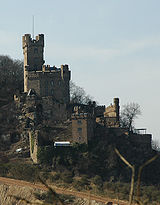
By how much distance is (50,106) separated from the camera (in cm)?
8200

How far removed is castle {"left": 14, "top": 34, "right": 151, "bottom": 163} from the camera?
75375mm

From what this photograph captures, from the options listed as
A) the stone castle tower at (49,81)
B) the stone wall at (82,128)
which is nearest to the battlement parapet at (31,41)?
the stone castle tower at (49,81)

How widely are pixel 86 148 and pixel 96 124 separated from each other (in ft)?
20.7

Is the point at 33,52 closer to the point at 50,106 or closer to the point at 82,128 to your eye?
the point at 50,106

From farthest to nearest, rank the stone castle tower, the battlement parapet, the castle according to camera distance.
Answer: the battlement parapet < the stone castle tower < the castle

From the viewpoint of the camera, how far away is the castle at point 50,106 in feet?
247

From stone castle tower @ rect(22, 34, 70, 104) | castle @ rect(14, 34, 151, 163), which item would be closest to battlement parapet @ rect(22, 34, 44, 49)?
castle @ rect(14, 34, 151, 163)

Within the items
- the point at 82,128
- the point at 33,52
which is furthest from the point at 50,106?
the point at 33,52

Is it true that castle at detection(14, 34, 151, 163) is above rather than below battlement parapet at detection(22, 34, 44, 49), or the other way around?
below

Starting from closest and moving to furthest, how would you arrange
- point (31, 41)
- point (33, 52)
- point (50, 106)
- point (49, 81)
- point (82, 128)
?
point (82, 128)
point (50, 106)
point (49, 81)
point (33, 52)
point (31, 41)

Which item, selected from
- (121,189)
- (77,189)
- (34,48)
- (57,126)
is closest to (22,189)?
(77,189)

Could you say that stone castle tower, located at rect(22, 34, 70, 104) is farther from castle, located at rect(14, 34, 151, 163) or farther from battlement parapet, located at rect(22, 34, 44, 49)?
battlement parapet, located at rect(22, 34, 44, 49)

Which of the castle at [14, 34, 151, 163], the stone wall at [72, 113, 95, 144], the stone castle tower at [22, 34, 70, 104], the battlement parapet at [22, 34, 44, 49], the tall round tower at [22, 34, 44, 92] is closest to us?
the stone wall at [72, 113, 95, 144]

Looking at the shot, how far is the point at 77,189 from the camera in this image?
66875mm
